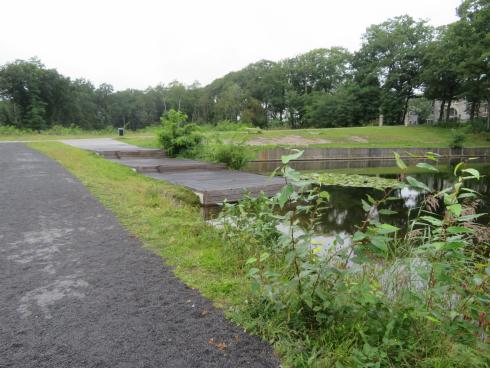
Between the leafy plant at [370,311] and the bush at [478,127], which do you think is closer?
the leafy plant at [370,311]

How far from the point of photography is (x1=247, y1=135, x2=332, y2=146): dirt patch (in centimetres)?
2287

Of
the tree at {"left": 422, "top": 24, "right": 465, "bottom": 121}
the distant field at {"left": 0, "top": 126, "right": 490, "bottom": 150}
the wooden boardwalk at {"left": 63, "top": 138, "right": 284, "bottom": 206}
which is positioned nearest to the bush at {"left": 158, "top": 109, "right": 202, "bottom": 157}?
the wooden boardwalk at {"left": 63, "top": 138, "right": 284, "bottom": 206}

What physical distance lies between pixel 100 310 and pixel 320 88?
57.3 m

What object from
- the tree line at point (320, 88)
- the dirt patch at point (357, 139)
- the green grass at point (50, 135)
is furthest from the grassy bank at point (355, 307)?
the tree line at point (320, 88)

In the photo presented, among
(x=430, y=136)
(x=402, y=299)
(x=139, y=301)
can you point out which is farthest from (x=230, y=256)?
(x=430, y=136)

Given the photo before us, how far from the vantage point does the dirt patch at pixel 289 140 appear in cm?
2287

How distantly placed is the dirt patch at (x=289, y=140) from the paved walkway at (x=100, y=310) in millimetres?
18882

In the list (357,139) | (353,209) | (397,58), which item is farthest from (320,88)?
(353,209)

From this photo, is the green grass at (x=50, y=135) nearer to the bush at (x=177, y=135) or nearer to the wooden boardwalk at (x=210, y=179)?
the bush at (x=177, y=135)

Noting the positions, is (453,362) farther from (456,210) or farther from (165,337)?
(165,337)

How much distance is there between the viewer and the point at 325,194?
2.10m

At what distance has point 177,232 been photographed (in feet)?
14.6

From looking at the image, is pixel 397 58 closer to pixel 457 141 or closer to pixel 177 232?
pixel 457 141

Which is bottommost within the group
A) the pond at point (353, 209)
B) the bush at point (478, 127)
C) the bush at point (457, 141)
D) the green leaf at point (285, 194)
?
the pond at point (353, 209)
